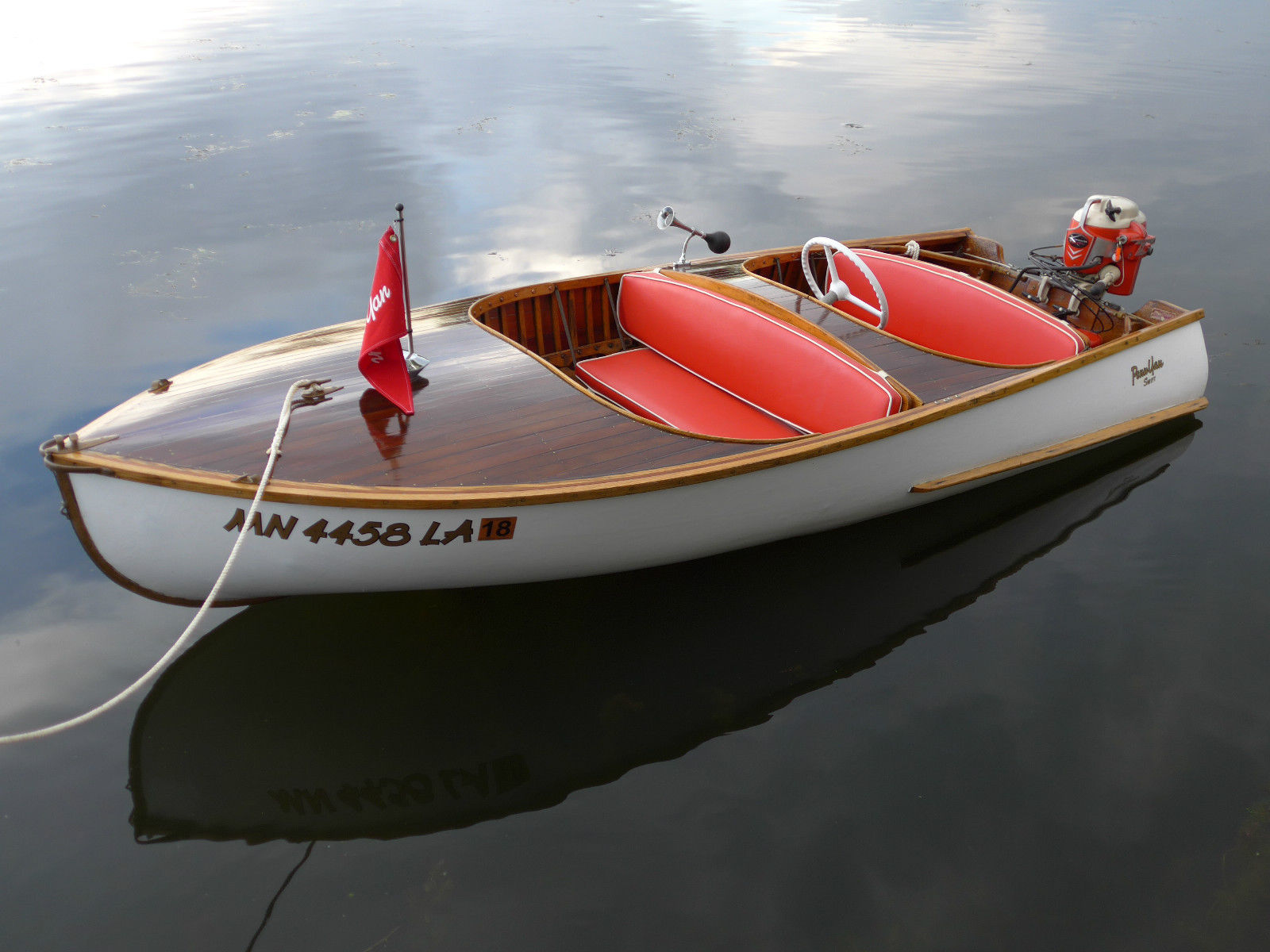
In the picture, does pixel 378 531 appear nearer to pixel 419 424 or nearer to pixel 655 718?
pixel 419 424

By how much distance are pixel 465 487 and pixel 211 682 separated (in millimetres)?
1797

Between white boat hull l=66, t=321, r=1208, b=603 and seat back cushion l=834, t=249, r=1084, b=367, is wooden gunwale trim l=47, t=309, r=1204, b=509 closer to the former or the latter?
white boat hull l=66, t=321, r=1208, b=603

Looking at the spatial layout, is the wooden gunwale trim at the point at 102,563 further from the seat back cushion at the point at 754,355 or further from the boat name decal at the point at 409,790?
the seat back cushion at the point at 754,355

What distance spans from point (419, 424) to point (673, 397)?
1.96 m

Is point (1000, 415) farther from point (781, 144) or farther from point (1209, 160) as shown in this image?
point (1209, 160)

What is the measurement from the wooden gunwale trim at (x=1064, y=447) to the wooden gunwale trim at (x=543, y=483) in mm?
523

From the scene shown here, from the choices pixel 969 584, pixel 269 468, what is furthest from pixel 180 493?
pixel 969 584

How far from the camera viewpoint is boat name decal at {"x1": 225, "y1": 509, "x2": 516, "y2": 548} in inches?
160

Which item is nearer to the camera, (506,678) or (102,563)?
(102,563)

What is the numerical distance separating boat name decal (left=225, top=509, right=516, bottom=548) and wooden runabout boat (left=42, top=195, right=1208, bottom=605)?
0.01 meters

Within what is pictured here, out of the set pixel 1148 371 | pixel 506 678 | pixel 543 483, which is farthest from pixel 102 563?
pixel 1148 371

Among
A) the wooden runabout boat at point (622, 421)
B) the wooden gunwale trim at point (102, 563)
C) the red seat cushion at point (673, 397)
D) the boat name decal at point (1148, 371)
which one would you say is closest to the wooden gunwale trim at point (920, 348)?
the wooden runabout boat at point (622, 421)

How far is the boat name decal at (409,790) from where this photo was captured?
157 inches

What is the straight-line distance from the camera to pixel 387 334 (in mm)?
4520
